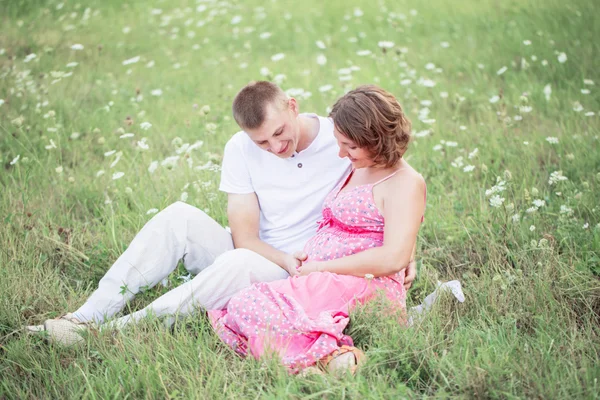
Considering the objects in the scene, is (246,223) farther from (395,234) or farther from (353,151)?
(395,234)

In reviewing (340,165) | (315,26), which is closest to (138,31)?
(315,26)

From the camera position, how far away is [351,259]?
266cm

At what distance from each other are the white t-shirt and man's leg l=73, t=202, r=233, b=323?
0.26 metres

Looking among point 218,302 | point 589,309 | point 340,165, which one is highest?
point 340,165

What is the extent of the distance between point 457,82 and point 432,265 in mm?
2678

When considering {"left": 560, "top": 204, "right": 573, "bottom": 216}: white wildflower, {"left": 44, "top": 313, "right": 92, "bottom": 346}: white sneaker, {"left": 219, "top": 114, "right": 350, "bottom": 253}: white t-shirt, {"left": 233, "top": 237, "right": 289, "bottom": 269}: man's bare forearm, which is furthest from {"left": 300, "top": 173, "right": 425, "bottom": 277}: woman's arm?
{"left": 44, "top": 313, "right": 92, "bottom": 346}: white sneaker

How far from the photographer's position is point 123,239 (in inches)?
137

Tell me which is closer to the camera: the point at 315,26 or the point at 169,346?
the point at 169,346

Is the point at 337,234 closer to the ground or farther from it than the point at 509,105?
farther from it

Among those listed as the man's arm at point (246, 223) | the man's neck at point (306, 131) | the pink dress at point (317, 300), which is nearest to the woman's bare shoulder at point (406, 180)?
the pink dress at point (317, 300)

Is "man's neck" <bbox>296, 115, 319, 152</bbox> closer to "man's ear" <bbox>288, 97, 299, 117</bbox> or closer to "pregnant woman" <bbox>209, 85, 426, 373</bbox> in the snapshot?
"man's ear" <bbox>288, 97, 299, 117</bbox>

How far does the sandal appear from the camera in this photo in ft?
7.66

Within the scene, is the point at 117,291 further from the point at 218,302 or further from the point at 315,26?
the point at 315,26

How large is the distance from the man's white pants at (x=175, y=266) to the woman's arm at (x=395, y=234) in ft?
1.23
